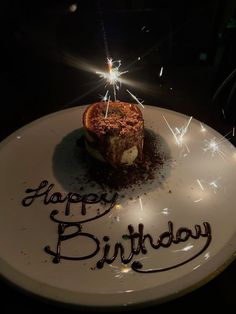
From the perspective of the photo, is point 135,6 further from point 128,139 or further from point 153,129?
point 128,139

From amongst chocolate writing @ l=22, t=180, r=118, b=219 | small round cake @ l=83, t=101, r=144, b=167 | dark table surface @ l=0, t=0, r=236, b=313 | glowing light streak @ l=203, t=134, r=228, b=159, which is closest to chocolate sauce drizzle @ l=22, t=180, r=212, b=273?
chocolate writing @ l=22, t=180, r=118, b=219

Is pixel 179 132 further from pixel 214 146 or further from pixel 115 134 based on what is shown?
pixel 115 134

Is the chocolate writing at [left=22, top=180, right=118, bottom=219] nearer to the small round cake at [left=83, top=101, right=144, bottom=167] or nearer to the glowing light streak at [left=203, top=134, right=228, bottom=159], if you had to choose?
the small round cake at [left=83, top=101, right=144, bottom=167]

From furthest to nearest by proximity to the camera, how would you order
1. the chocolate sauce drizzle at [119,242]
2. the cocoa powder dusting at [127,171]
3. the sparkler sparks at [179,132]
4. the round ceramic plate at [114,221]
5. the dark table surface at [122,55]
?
the dark table surface at [122,55]
the sparkler sparks at [179,132]
the cocoa powder dusting at [127,171]
the chocolate sauce drizzle at [119,242]
the round ceramic plate at [114,221]

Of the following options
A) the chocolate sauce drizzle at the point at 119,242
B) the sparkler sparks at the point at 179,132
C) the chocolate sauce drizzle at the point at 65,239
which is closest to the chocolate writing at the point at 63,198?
the chocolate sauce drizzle at the point at 119,242

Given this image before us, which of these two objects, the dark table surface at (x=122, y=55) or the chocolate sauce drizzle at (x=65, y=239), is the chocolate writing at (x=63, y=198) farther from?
the dark table surface at (x=122, y=55)

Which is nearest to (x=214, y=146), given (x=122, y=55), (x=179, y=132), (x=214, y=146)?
(x=214, y=146)
